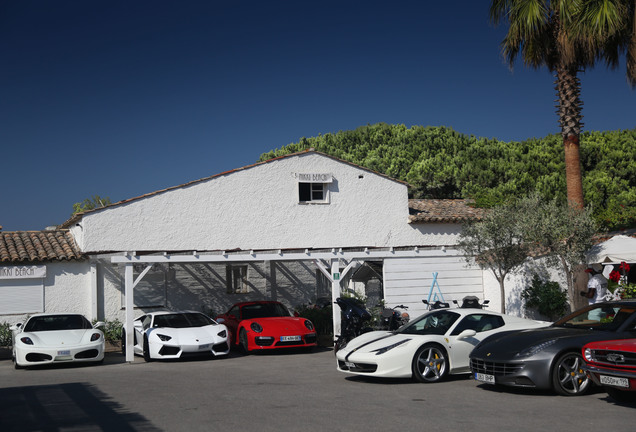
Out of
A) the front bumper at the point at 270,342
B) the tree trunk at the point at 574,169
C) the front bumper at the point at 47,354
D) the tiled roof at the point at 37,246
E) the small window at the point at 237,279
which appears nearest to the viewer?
the front bumper at the point at 47,354

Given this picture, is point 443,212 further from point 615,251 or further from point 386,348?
point 386,348

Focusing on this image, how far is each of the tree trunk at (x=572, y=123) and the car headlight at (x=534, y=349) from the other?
30.1 ft

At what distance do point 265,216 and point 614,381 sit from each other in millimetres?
17097

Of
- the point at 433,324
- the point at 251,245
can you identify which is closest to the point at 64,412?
the point at 433,324

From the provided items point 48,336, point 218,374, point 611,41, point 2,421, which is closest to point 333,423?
point 2,421

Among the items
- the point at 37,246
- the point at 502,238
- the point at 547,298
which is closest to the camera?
the point at 502,238

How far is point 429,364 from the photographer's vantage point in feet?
36.6

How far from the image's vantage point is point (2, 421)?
8258mm

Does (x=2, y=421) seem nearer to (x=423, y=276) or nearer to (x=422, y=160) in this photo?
(x=423, y=276)

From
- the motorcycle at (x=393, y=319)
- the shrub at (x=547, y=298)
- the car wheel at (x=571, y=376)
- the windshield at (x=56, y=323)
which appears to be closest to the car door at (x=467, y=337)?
the car wheel at (x=571, y=376)

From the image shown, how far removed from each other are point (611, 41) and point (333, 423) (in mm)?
13956

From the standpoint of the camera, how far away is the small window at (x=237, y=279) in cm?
2470

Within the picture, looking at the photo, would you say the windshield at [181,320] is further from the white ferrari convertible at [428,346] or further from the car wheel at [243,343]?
the white ferrari convertible at [428,346]

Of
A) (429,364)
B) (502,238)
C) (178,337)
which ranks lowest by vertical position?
(429,364)
